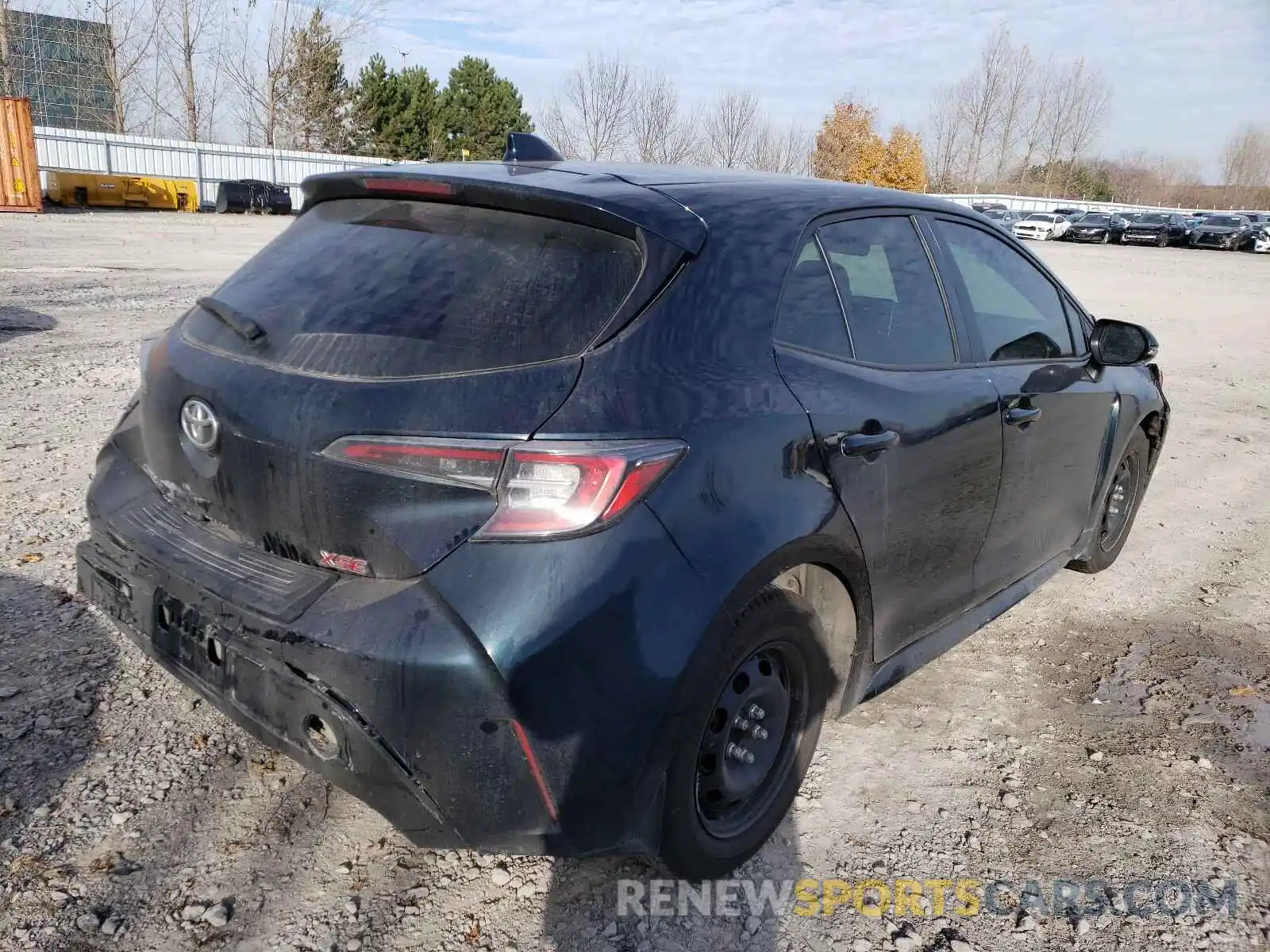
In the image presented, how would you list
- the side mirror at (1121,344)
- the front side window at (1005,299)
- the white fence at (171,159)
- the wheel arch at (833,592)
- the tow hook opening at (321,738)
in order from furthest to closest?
the white fence at (171,159)
the side mirror at (1121,344)
the front side window at (1005,299)
the wheel arch at (833,592)
the tow hook opening at (321,738)

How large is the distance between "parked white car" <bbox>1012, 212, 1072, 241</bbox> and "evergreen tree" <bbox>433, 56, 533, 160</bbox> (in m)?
26.1

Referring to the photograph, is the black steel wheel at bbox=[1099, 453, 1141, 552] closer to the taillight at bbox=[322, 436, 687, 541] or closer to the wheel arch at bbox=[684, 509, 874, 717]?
the wheel arch at bbox=[684, 509, 874, 717]

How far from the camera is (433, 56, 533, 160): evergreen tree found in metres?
51.8

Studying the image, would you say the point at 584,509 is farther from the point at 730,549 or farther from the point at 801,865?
the point at 801,865

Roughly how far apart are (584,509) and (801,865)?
131 centimetres

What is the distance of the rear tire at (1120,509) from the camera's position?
4633 millimetres

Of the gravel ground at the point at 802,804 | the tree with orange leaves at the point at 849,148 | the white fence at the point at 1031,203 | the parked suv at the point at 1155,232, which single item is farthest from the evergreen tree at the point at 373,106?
the gravel ground at the point at 802,804

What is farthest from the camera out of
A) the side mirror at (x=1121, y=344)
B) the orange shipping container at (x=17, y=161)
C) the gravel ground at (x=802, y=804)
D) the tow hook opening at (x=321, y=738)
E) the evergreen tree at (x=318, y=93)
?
the evergreen tree at (x=318, y=93)

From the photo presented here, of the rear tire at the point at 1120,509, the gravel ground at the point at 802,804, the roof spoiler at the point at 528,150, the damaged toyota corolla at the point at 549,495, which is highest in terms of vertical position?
the roof spoiler at the point at 528,150

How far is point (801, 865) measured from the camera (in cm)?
260

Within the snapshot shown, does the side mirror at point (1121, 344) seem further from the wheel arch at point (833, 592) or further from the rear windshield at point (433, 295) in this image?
the rear windshield at point (433, 295)

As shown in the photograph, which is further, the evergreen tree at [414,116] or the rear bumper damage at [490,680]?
the evergreen tree at [414,116]

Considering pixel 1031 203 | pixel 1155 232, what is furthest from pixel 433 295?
pixel 1031 203

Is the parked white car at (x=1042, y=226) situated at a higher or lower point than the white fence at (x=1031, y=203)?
lower
